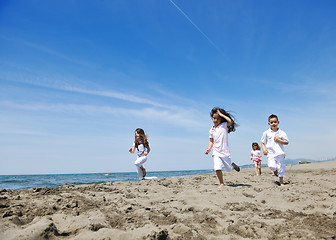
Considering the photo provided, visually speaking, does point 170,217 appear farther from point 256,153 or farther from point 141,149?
point 256,153

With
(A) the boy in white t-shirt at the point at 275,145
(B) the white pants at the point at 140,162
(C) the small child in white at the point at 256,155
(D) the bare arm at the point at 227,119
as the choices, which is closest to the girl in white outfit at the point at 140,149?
(B) the white pants at the point at 140,162

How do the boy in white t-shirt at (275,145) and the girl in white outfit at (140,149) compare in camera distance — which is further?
the girl in white outfit at (140,149)

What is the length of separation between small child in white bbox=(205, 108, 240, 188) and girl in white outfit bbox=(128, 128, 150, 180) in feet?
10.1

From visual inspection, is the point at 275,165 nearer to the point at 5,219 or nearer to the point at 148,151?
the point at 148,151

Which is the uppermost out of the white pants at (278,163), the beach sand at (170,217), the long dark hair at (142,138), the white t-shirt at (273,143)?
the long dark hair at (142,138)

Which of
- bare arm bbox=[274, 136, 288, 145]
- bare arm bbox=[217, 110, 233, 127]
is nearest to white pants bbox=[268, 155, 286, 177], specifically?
bare arm bbox=[274, 136, 288, 145]

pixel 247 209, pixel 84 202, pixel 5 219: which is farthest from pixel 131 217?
pixel 247 209

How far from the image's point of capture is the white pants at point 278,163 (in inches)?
217

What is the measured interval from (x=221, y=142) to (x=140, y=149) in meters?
3.56

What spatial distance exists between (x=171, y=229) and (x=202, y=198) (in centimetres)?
136

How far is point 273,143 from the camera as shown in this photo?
5.78m

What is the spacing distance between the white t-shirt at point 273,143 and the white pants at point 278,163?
0.33ft

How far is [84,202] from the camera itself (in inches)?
128

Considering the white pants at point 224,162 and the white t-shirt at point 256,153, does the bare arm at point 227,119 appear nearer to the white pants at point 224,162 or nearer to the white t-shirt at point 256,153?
the white pants at point 224,162
